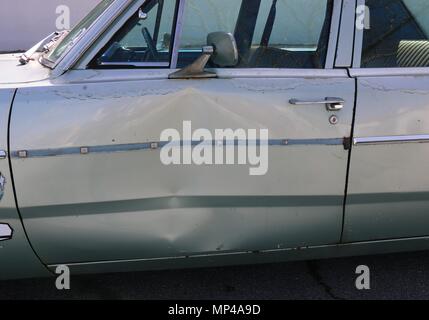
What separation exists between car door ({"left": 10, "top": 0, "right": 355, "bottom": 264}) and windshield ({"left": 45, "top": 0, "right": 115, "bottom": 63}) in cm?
22

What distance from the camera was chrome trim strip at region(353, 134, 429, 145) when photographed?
98.0 inches

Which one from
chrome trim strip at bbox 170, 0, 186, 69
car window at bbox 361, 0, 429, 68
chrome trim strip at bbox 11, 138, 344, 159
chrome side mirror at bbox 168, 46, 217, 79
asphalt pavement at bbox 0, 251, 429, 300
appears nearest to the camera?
chrome trim strip at bbox 11, 138, 344, 159

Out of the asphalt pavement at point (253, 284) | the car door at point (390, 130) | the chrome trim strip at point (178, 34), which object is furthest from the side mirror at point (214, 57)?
the asphalt pavement at point (253, 284)

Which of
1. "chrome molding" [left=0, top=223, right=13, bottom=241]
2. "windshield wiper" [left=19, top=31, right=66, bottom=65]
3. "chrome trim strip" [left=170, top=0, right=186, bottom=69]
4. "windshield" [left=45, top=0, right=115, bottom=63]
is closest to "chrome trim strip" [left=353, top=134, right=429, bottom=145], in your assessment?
"chrome trim strip" [left=170, top=0, right=186, bottom=69]

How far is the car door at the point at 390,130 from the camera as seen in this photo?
250 centimetres

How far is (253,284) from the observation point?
3041 mm

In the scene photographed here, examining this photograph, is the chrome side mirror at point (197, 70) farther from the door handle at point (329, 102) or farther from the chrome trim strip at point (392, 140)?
the chrome trim strip at point (392, 140)

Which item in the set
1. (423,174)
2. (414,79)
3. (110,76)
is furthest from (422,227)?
(110,76)

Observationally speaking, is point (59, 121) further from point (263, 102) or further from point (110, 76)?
point (263, 102)

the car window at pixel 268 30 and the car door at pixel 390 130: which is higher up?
the car window at pixel 268 30

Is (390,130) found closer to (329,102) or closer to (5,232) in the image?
(329,102)

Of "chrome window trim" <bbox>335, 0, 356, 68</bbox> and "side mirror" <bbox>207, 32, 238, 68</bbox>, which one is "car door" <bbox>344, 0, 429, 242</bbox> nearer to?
"chrome window trim" <bbox>335, 0, 356, 68</bbox>

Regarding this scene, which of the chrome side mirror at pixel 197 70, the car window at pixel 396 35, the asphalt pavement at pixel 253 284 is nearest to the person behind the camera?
the chrome side mirror at pixel 197 70

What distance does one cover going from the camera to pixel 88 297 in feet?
9.53
